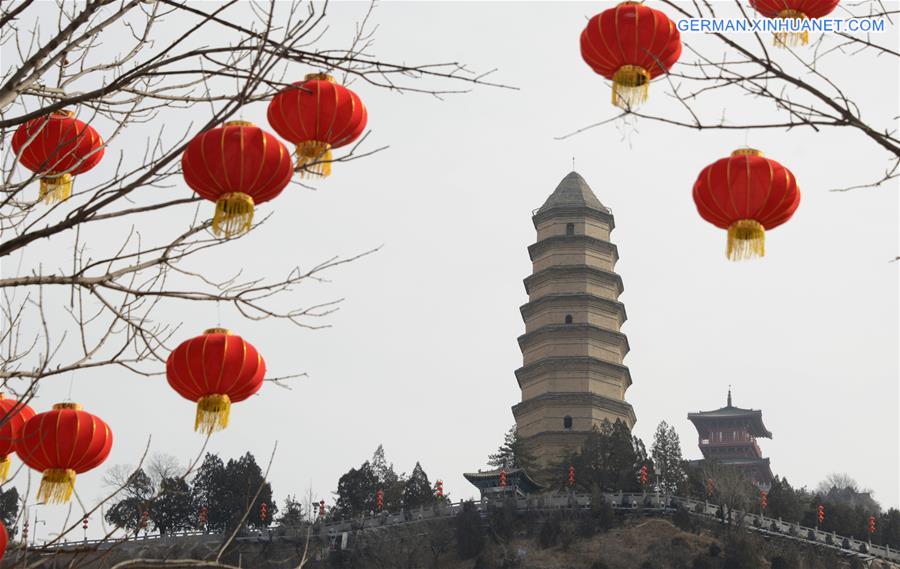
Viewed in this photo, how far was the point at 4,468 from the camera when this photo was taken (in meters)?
5.38

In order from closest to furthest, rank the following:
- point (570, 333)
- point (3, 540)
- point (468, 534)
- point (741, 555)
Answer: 1. point (3, 540)
2. point (741, 555)
3. point (468, 534)
4. point (570, 333)

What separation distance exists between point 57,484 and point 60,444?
7.0 inches

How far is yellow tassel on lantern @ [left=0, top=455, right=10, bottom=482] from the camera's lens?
5325 millimetres

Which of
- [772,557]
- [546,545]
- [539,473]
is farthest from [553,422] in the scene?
[772,557]

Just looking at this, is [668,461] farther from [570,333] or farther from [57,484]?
[57,484]

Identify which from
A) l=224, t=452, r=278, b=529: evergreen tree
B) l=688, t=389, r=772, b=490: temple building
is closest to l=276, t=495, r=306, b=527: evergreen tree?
l=224, t=452, r=278, b=529: evergreen tree

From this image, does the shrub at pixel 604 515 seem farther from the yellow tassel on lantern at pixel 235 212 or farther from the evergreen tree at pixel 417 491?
the yellow tassel on lantern at pixel 235 212

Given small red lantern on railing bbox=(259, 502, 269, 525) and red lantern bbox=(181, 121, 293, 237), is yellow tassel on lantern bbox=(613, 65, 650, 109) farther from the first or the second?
small red lantern on railing bbox=(259, 502, 269, 525)

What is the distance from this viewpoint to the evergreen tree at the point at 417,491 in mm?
40531

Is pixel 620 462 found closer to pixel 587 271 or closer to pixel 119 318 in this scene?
pixel 587 271

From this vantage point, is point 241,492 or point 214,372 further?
point 241,492

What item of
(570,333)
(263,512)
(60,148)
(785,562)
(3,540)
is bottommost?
(3,540)

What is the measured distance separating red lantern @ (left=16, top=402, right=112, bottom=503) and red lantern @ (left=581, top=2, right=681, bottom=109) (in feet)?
8.80

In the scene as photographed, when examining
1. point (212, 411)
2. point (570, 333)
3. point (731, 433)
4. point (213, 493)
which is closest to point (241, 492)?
point (213, 493)
